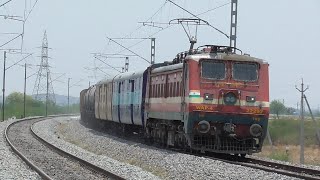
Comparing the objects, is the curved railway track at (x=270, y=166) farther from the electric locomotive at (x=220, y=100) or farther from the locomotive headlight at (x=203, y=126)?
the locomotive headlight at (x=203, y=126)

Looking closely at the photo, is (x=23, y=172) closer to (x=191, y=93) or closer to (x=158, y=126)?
(x=191, y=93)

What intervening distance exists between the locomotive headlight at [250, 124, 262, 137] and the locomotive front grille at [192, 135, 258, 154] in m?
0.53

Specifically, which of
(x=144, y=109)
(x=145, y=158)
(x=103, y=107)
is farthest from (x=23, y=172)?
(x=103, y=107)

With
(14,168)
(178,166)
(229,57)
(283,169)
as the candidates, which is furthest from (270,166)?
(14,168)

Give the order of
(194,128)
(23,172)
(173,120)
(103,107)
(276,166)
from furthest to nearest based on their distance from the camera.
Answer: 1. (103,107)
2. (173,120)
3. (194,128)
4. (276,166)
5. (23,172)

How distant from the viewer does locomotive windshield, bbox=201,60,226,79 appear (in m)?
21.1

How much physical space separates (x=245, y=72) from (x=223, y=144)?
8.40ft

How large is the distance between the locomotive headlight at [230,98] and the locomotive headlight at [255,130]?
3.37 ft

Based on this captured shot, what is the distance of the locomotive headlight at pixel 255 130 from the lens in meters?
20.9

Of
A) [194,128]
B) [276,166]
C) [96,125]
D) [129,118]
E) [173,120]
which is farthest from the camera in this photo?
[96,125]

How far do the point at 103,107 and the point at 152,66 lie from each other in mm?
14885

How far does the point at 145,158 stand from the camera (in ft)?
69.8

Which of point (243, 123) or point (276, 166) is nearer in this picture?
point (276, 166)

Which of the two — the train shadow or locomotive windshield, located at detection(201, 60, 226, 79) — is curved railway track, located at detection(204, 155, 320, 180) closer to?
locomotive windshield, located at detection(201, 60, 226, 79)
